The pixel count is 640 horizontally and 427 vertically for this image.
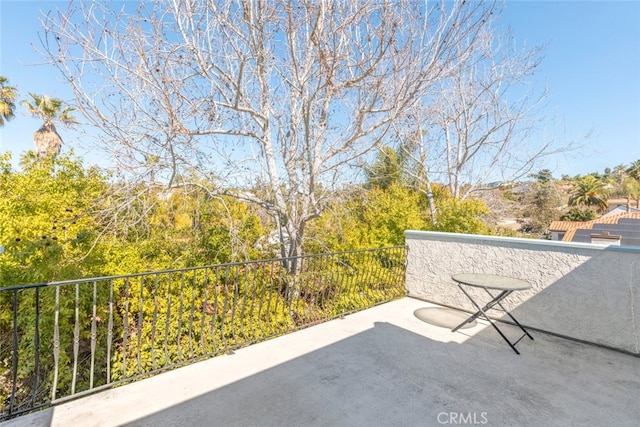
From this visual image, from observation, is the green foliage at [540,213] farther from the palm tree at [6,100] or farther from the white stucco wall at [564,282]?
the palm tree at [6,100]

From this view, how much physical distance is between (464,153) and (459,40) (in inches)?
267

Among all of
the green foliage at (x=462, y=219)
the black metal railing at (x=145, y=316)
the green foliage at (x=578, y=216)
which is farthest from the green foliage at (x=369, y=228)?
the green foliage at (x=578, y=216)

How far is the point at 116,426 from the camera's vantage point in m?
1.95

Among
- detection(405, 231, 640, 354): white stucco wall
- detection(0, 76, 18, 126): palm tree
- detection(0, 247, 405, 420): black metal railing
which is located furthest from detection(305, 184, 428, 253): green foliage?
detection(0, 76, 18, 126): palm tree

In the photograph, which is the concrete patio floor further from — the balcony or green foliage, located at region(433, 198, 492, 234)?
green foliage, located at region(433, 198, 492, 234)

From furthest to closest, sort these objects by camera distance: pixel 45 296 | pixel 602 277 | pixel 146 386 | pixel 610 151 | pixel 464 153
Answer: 1. pixel 464 153
2. pixel 610 151
3. pixel 45 296
4. pixel 602 277
5. pixel 146 386

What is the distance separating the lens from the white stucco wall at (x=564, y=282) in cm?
310

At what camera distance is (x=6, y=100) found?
12992mm

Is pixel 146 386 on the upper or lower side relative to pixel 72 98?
lower

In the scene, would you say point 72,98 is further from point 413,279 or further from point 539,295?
point 539,295

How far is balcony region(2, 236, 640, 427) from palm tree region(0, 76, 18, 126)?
53.6ft

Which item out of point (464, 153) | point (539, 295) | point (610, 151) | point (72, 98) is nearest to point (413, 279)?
point (539, 295)

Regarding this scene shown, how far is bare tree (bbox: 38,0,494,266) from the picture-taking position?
12.6 feet

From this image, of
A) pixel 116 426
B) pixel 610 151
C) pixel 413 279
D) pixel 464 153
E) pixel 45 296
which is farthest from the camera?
pixel 464 153
